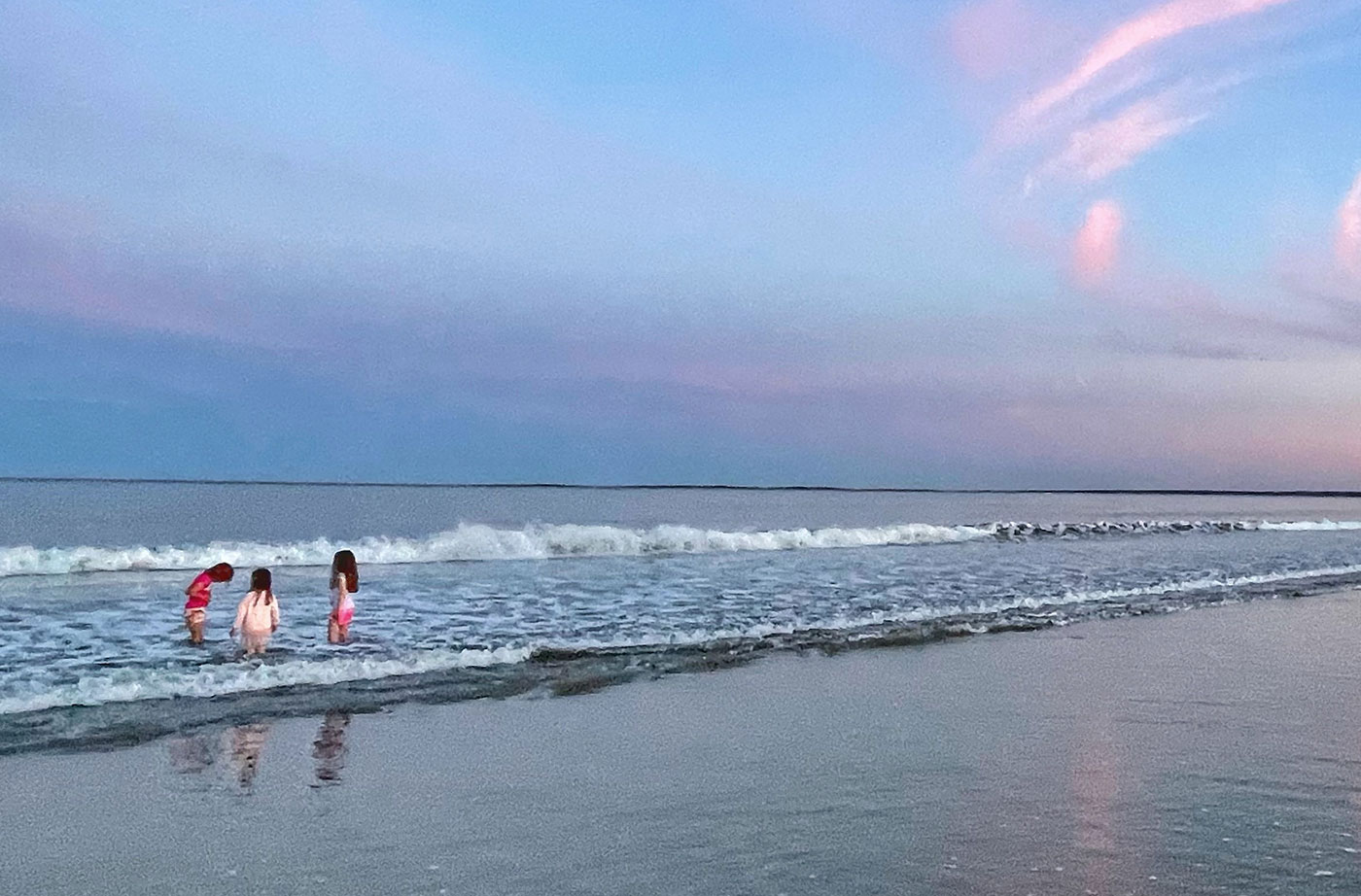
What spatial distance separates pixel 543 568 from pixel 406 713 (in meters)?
18.0

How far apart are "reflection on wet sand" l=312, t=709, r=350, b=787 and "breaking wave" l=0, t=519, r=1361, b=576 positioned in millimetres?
18973

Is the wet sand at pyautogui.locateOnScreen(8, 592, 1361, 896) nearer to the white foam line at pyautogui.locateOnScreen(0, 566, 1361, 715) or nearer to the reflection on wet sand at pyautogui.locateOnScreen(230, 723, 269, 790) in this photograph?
the reflection on wet sand at pyautogui.locateOnScreen(230, 723, 269, 790)

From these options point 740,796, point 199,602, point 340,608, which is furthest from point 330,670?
point 740,796

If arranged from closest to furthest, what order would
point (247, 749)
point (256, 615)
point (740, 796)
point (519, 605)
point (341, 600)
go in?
point (740, 796)
point (247, 749)
point (256, 615)
point (341, 600)
point (519, 605)

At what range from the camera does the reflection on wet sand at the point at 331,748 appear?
24.0 feet

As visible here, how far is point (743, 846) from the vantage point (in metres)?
5.89

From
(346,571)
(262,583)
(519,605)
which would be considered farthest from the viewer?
(519,605)

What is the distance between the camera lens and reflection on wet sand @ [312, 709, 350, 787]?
24.0 ft

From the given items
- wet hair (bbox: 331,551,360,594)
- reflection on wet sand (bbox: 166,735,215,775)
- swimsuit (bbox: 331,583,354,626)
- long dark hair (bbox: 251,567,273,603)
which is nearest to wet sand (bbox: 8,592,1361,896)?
reflection on wet sand (bbox: 166,735,215,775)

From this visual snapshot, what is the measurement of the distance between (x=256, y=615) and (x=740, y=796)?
7146mm

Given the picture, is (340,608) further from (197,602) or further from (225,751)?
(225,751)

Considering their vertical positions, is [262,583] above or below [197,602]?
above

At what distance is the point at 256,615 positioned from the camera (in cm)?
1216

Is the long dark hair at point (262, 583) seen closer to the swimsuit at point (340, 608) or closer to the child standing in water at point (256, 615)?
the child standing in water at point (256, 615)
